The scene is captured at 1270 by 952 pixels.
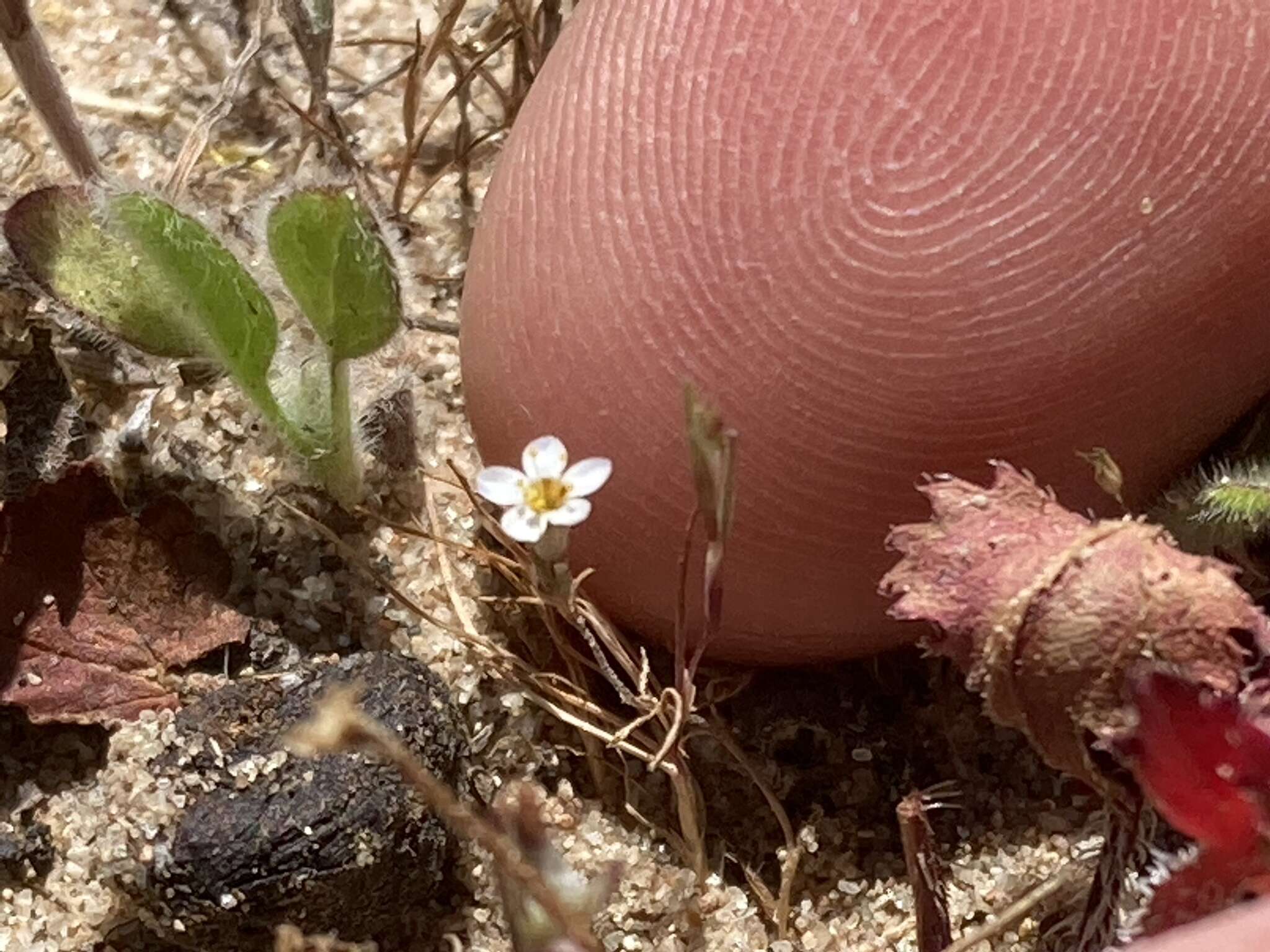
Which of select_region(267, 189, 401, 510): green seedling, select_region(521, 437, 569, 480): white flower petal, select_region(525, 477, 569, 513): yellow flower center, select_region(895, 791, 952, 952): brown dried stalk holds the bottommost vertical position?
select_region(895, 791, 952, 952): brown dried stalk

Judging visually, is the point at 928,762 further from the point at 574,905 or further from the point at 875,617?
the point at 574,905

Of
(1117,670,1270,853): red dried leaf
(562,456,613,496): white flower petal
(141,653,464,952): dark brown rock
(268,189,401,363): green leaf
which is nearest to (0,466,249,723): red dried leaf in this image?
Answer: (141,653,464,952): dark brown rock

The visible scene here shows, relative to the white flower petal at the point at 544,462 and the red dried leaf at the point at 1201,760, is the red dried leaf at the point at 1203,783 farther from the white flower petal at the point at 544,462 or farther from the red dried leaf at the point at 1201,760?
the white flower petal at the point at 544,462

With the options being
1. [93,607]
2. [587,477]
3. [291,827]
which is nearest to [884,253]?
[587,477]

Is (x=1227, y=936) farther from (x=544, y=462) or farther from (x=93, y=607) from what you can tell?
(x=93, y=607)

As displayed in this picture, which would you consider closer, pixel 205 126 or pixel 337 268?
pixel 337 268

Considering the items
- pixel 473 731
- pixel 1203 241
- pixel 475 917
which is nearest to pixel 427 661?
pixel 473 731

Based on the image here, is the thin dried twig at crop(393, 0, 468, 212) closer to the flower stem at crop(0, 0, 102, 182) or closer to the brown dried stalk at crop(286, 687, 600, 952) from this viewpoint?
the flower stem at crop(0, 0, 102, 182)
